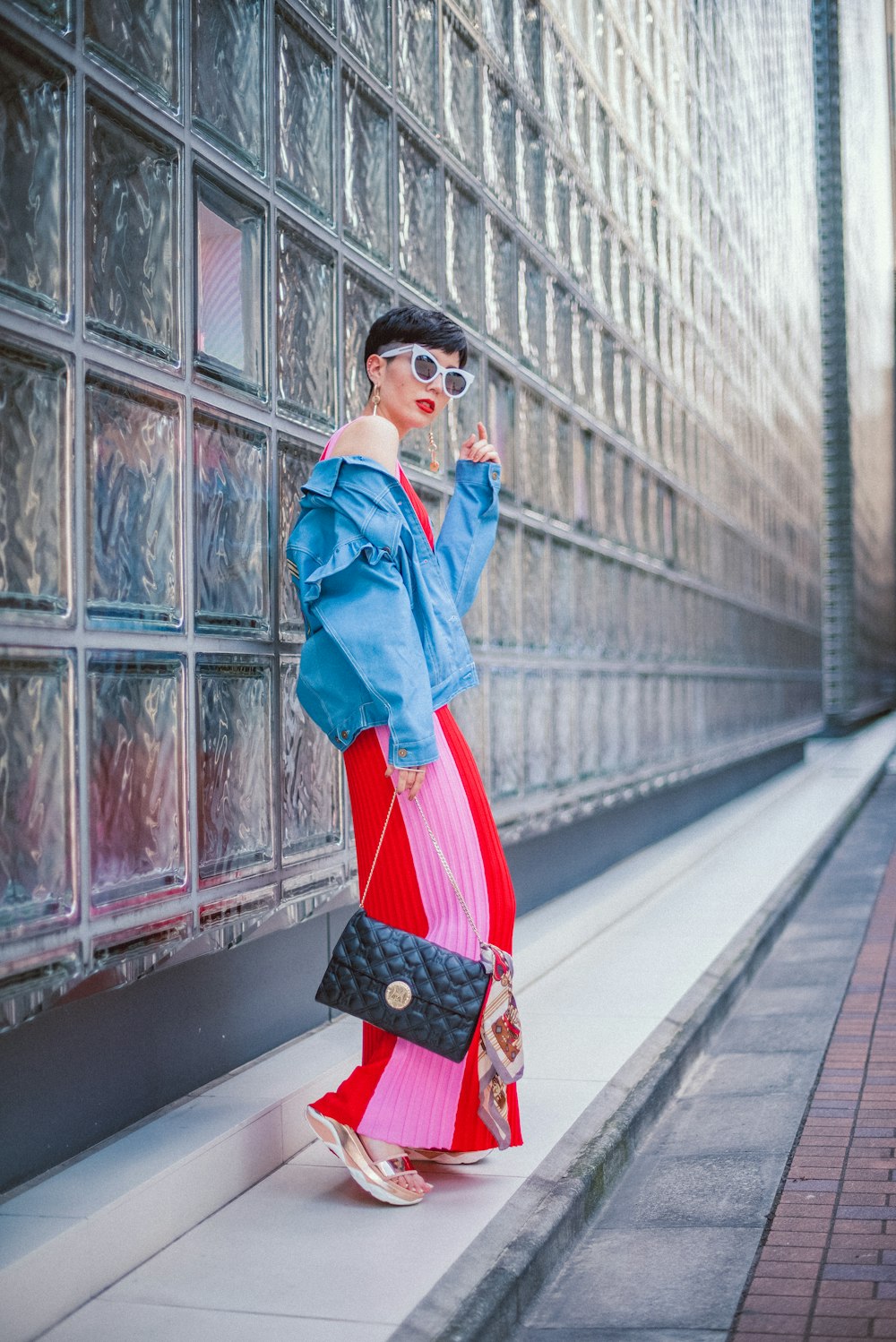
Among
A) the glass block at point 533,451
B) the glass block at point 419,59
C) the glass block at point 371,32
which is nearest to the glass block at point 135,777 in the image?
the glass block at point 371,32

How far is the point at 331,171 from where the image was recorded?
12.5ft

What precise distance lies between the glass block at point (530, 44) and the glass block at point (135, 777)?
3.75 m

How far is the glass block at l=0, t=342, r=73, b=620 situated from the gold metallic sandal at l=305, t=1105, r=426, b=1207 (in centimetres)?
113

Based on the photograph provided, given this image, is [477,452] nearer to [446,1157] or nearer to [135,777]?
[135,777]

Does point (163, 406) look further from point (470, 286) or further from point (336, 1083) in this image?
point (470, 286)

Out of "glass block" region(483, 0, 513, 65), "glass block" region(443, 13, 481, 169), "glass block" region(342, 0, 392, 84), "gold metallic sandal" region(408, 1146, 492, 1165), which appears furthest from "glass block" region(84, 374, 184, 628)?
"glass block" region(483, 0, 513, 65)

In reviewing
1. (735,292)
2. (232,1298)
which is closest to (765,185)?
(735,292)

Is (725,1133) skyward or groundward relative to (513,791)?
groundward

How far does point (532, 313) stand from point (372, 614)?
3.47 m

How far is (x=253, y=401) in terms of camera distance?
3.29m

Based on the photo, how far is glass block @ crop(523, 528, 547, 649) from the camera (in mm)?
5711

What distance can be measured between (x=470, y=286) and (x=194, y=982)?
289 cm

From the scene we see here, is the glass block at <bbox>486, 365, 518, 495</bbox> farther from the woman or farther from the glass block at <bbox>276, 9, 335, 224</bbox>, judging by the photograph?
the woman

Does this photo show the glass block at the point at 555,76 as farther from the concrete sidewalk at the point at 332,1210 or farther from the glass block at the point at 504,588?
the concrete sidewalk at the point at 332,1210
